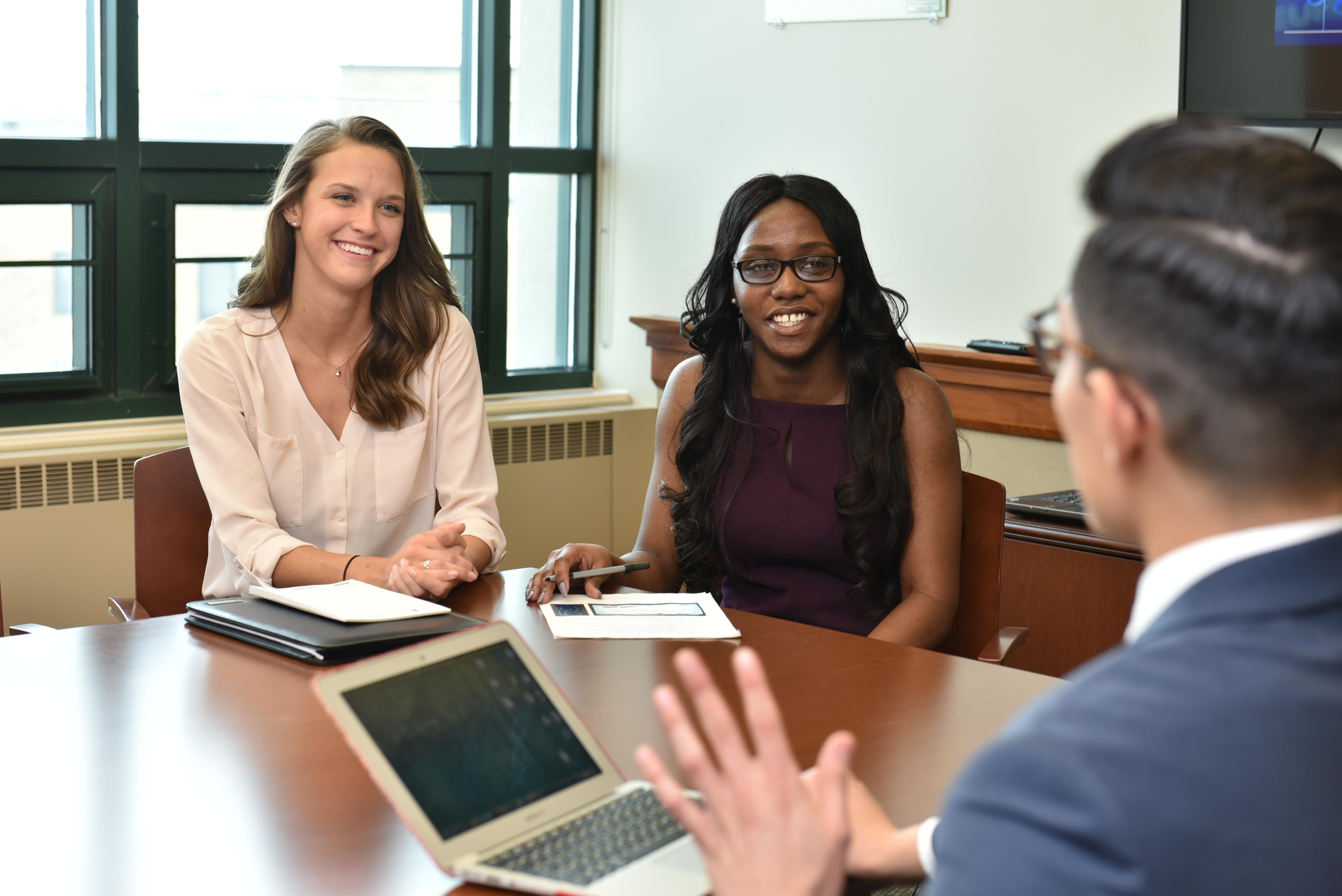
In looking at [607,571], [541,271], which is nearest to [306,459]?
[607,571]

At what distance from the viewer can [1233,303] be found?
0.73 metres

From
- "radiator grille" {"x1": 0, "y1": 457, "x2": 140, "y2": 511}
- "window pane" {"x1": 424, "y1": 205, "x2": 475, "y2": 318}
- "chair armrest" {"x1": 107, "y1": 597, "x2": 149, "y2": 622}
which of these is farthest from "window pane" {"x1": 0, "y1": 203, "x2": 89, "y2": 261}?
"chair armrest" {"x1": 107, "y1": 597, "x2": 149, "y2": 622}

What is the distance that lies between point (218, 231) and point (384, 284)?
53.1 inches

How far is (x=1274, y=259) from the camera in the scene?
73cm

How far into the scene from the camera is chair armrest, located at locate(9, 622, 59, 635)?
1.87 metres

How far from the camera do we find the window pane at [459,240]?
4.23 m

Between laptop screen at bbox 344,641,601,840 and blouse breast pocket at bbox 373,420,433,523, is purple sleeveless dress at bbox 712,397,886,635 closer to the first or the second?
blouse breast pocket at bbox 373,420,433,523

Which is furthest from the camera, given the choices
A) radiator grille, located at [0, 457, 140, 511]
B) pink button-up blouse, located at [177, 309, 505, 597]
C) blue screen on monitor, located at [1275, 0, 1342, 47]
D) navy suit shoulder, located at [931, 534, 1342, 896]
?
radiator grille, located at [0, 457, 140, 511]

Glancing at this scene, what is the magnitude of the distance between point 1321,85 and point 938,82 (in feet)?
3.48

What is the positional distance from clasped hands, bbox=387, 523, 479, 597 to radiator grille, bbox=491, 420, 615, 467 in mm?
1866

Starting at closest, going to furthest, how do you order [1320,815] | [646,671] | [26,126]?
[1320,815], [646,671], [26,126]

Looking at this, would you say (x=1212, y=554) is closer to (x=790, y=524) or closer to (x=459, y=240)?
(x=790, y=524)

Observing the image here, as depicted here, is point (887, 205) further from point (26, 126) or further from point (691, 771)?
point (691, 771)

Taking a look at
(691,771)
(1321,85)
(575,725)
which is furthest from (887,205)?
(691,771)
